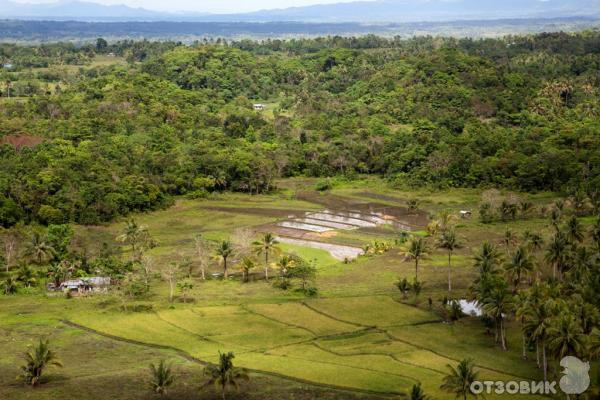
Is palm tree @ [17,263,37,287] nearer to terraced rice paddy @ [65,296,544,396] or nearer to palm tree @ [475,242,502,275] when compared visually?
terraced rice paddy @ [65,296,544,396]

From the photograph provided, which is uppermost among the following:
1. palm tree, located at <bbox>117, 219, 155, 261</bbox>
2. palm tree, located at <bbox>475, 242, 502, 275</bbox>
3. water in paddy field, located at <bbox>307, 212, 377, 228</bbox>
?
palm tree, located at <bbox>475, 242, 502, 275</bbox>

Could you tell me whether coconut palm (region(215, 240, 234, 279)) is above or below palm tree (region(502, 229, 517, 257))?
below

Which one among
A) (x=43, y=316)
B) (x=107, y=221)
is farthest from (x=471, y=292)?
(x=107, y=221)

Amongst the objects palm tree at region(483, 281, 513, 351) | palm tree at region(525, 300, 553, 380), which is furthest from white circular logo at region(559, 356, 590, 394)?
palm tree at region(483, 281, 513, 351)

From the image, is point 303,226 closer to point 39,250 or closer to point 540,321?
point 39,250

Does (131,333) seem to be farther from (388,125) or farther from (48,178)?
(388,125)

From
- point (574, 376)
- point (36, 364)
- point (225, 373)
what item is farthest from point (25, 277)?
point (574, 376)

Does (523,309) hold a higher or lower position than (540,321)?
higher
